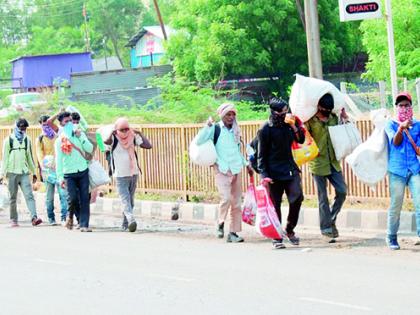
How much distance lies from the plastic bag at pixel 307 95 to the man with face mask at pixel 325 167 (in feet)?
0.37

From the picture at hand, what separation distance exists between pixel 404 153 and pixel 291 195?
1.70 m

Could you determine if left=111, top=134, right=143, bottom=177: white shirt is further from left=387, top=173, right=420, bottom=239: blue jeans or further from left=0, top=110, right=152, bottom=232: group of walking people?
left=387, top=173, right=420, bottom=239: blue jeans

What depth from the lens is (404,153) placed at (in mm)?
11953

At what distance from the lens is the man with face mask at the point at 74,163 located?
1602cm

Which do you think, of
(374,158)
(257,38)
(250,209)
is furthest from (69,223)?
(257,38)

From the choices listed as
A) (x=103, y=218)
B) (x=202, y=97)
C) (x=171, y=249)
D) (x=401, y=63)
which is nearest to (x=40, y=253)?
(x=171, y=249)

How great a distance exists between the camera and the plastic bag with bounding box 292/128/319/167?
511 inches

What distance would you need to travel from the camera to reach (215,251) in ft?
42.2

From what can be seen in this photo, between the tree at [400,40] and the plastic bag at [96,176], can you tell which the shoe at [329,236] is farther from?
the tree at [400,40]

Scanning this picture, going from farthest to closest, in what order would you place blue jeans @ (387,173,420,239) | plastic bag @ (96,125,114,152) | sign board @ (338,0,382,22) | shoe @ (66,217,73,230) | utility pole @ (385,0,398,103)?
shoe @ (66,217,73,230)
plastic bag @ (96,125,114,152)
sign board @ (338,0,382,22)
utility pole @ (385,0,398,103)
blue jeans @ (387,173,420,239)

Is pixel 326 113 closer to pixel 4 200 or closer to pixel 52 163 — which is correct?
pixel 52 163

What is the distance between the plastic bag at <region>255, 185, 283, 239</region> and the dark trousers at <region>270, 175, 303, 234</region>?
29 centimetres

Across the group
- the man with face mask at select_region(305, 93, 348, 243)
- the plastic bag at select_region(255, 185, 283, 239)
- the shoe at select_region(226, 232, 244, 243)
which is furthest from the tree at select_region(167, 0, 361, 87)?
the plastic bag at select_region(255, 185, 283, 239)

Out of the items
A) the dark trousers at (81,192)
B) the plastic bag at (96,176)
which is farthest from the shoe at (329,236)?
the plastic bag at (96,176)
